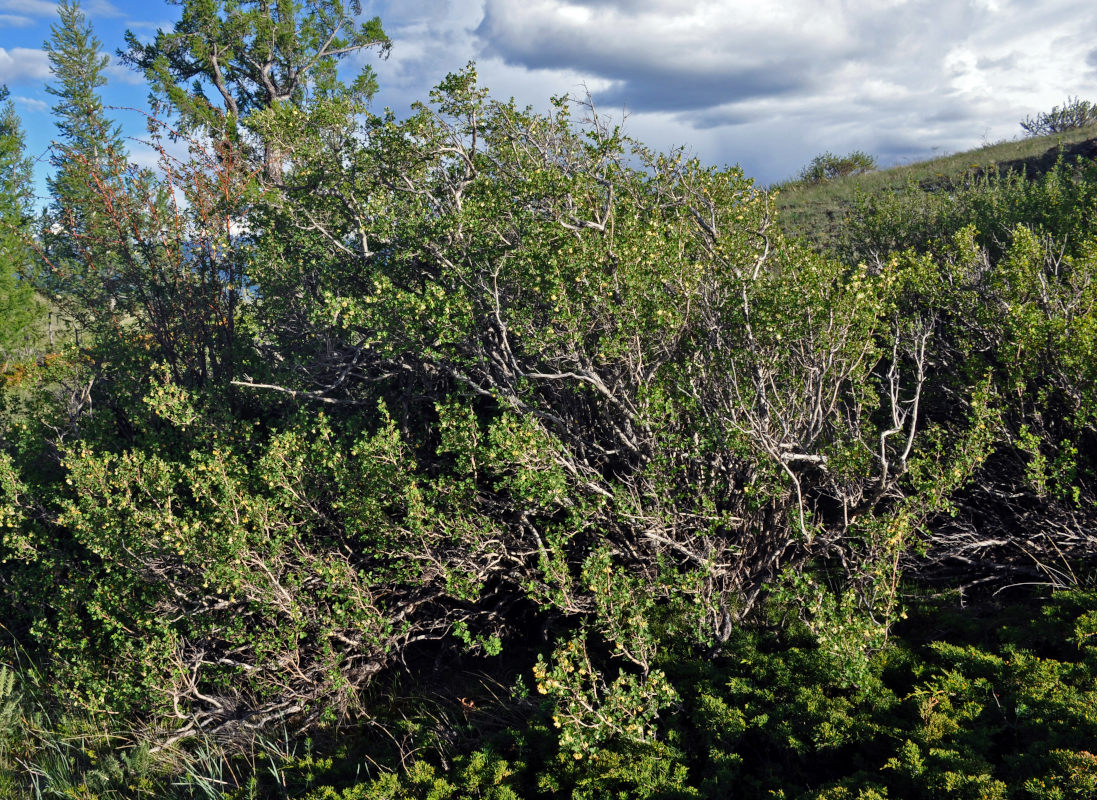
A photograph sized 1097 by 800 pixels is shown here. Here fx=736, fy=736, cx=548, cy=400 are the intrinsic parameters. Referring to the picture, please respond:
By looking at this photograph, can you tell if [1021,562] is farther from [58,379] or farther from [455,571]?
[58,379]

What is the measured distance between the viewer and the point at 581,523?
5141mm

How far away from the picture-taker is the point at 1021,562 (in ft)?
18.2

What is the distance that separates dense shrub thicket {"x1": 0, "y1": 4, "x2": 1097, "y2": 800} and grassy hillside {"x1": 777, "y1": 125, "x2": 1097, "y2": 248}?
41.8 feet

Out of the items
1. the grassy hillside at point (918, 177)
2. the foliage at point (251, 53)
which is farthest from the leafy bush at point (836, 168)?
the foliage at point (251, 53)

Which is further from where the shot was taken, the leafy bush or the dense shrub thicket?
the leafy bush

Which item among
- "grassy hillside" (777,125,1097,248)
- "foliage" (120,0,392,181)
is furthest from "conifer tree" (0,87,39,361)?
"grassy hillside" (777,125,1097,248)

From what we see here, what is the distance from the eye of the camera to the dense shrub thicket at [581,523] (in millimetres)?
4523

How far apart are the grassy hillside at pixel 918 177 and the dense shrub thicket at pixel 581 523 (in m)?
12.8

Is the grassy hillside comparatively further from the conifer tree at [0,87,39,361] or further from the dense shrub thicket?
the conifer tree at [0,87,39,361]

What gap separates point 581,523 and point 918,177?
20.5m

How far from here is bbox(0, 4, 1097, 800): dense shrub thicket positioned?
14.8ft

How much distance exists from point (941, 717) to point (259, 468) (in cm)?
521

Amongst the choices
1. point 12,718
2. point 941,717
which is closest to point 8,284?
point 12,718

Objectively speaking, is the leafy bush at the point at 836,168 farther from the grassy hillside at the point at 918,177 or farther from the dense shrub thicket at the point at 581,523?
the dense shrub thicket at the point at 581,523
